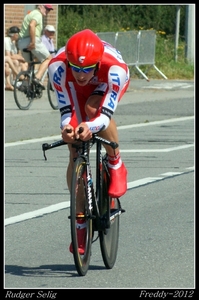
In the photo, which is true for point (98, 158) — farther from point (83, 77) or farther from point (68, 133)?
point (83, 77)

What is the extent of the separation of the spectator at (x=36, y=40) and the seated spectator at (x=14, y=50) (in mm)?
3232

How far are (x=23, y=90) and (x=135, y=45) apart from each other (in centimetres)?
929

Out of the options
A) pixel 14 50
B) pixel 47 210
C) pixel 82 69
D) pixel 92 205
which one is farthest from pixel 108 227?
pixel 14 50

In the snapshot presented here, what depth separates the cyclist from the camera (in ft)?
19.6

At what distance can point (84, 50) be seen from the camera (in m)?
5.93

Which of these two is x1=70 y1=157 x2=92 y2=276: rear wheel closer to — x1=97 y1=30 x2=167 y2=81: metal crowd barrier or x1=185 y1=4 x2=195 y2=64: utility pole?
x1=97 y1=30 x2=167 y2=81: metal crowd barrier

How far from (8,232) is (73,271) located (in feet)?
4.98

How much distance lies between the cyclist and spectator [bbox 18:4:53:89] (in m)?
11.7

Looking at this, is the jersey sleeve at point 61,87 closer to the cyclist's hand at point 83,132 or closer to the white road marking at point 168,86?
the cyclist's hand at point 83,132

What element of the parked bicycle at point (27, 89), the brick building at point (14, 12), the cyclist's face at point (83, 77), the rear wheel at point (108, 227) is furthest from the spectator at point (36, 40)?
the cyclist's face at point (83, 77)

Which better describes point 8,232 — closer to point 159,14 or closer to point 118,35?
point 118,35

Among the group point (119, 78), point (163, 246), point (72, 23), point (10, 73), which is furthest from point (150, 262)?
point (72, 23)

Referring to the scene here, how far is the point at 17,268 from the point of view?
6.65 metres

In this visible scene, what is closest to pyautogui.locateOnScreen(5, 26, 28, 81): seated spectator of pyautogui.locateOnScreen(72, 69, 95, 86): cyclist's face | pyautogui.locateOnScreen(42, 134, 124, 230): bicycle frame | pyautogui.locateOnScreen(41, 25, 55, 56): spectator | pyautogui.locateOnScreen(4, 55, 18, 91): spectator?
pyautogui.locateOnScreen(4, 55, 18, 91): spectator
